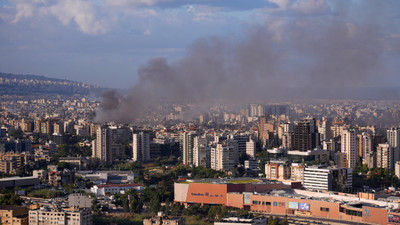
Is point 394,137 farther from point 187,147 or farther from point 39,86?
point 39,86

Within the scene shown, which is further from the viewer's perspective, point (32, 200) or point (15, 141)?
point (15, 141)

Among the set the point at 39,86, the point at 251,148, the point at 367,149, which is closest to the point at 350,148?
the point at 367,149

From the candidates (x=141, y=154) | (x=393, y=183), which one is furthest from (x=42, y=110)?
(x=393, y=183)

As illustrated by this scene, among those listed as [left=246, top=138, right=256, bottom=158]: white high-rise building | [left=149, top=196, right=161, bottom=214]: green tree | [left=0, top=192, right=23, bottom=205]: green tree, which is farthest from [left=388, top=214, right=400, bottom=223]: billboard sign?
[left=246, top=138, right=256, bottom=158]: white high-rise building

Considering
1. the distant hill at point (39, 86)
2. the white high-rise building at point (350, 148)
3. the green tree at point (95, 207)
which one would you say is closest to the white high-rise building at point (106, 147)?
the white high-rise building at point (350, 148)

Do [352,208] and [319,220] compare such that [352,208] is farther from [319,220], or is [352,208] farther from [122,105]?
[122,105]

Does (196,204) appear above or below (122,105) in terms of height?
below
